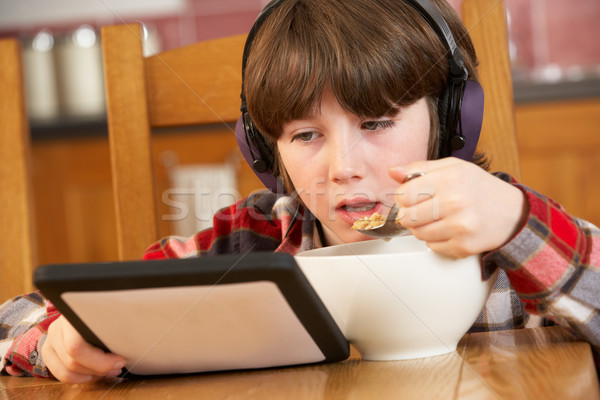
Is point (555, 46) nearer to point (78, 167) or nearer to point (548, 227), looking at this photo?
point (78, 167)

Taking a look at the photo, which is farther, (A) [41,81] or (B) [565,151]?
(A) [41,81]

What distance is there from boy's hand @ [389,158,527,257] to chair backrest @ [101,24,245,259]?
534 millimetres

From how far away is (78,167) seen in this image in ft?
9.42

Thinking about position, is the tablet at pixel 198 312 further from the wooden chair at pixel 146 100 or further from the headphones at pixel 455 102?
the wooden chair at pixel 146 100

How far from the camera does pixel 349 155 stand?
81cm

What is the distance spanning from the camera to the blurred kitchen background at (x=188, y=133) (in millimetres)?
2373

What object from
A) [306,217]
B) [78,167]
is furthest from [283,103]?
[78,167]

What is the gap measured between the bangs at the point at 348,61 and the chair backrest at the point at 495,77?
0.16 metres

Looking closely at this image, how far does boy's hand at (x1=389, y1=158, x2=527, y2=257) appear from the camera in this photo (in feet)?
1.91

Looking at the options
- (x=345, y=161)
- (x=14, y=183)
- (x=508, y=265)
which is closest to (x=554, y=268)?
(x=508, y=265)

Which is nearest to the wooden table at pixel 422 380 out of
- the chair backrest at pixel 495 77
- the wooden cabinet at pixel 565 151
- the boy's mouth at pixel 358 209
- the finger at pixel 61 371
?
the finger at pixel 61 371

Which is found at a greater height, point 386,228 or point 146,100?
point 146,100

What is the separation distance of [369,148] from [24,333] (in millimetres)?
442

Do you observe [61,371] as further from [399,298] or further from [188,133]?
[188,133]
